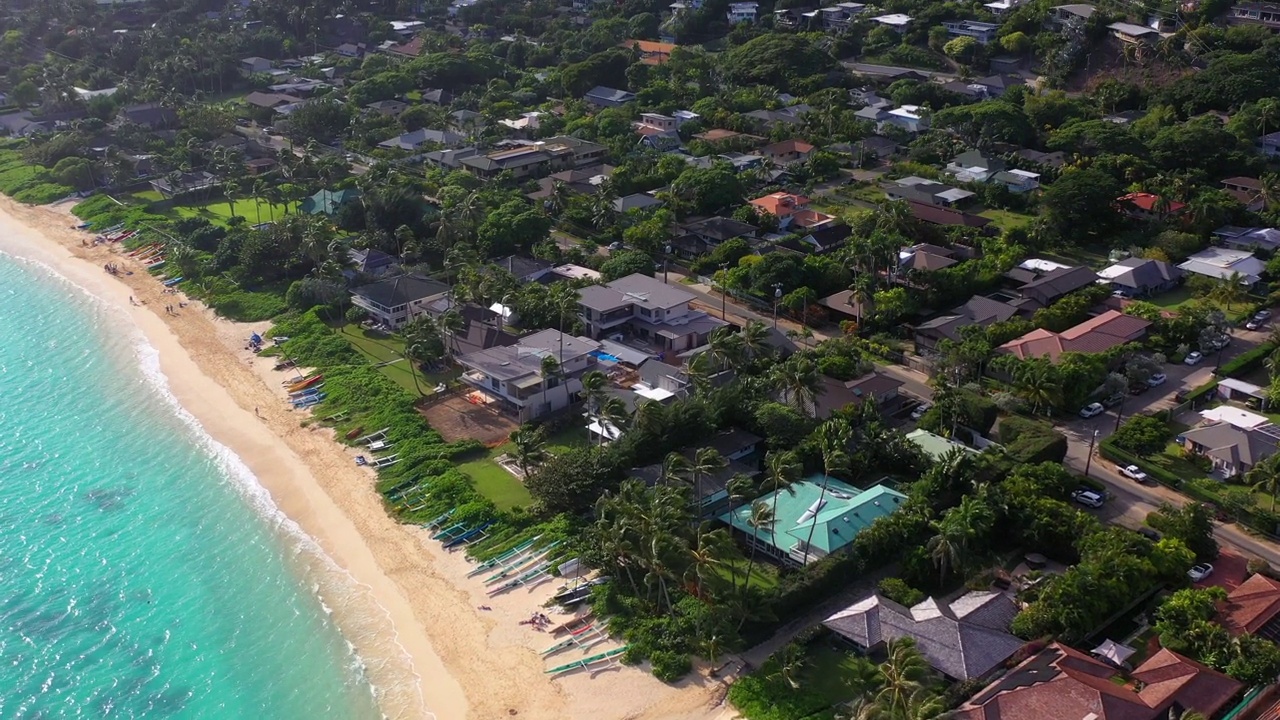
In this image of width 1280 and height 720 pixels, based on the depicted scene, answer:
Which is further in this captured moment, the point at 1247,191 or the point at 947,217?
the point at 1247,191

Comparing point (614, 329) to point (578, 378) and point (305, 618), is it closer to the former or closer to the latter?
point (578, 378)

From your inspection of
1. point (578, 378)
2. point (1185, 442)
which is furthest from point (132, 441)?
point (1185, 442)

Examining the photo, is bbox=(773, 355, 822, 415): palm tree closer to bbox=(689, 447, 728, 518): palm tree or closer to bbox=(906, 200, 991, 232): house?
bbox=(689, 447, 728, 518): palm tree

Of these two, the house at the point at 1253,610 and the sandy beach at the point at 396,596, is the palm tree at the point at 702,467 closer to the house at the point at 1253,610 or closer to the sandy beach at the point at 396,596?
the sandy beach at the point at 396,596

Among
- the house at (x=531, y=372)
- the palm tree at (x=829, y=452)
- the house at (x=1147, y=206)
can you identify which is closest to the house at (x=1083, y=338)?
the palm tree at (x=829, y=452)

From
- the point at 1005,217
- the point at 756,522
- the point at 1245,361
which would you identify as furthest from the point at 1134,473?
the point at 1005,217

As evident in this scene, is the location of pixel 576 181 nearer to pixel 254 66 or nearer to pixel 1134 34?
pixel 254 66

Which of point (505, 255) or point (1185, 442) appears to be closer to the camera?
point (1185, 442)
